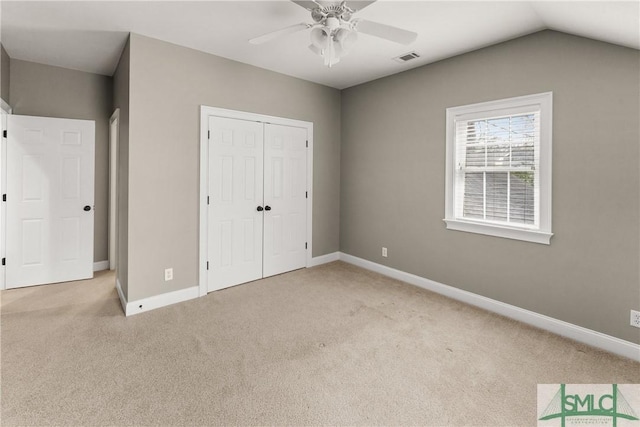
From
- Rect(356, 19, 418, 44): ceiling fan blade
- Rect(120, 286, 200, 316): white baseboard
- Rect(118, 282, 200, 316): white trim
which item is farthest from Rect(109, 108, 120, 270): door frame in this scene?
Rect(356, 19, 418, 44): ceiling fan blade

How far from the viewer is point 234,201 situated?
385cm

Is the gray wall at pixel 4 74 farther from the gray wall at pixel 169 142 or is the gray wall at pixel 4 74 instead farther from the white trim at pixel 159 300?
the white trim at pixel 159 300

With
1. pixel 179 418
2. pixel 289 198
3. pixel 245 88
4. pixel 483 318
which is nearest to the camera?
pixel 179 418

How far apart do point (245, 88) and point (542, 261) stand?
3571 millimetres

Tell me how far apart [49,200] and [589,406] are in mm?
5366

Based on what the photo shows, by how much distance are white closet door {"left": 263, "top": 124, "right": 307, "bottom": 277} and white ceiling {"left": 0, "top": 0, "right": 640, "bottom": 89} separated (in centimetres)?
100

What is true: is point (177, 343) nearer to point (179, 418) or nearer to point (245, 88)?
point (179, 418)

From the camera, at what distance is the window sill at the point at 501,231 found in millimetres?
2879

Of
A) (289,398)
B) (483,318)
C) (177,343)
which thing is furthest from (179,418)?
(483,318)

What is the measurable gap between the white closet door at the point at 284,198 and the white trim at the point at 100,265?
7.46 feet

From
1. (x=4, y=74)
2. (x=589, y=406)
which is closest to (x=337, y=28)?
(x=589, y=406)

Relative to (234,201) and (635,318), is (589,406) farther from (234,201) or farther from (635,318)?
(234,201)

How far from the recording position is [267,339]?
2662 millimetres

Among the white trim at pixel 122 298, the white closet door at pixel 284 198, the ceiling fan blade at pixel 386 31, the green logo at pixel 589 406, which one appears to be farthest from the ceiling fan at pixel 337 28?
the white trim at pixel 122 298
